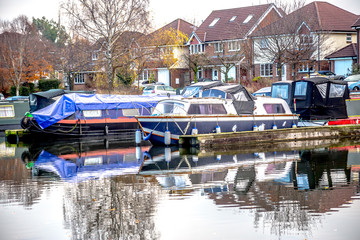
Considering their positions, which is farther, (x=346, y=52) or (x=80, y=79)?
(x=80, y=79)

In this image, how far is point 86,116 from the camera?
120ft

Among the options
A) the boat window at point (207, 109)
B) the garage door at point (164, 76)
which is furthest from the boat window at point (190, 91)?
the garage door at point (164, 76)

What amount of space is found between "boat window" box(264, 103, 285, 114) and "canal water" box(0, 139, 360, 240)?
17.5 feet

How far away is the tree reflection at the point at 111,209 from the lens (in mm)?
12828

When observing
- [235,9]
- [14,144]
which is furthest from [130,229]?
[235,9]

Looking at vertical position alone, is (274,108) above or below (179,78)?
below

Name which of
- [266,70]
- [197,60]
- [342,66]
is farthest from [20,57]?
[342,66]

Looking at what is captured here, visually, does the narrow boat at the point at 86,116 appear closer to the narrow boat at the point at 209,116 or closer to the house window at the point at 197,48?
the narrow boat at the point at 209,116

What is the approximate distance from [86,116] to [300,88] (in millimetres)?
14149

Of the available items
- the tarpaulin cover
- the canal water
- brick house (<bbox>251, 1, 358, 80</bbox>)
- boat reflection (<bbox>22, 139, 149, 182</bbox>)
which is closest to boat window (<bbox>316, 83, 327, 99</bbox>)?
the canal water

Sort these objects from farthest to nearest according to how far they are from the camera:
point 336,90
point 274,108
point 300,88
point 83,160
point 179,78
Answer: point 179,78, point 336,90, point 300,88, point 274,108, point 83,160

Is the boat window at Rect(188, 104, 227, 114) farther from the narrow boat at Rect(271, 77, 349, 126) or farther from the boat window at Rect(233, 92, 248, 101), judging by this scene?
the narrow boat at Rect(271, 77, 349, 126)

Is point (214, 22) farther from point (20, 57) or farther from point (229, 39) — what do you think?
point (20, 57)

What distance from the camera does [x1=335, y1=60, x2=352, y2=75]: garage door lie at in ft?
203
